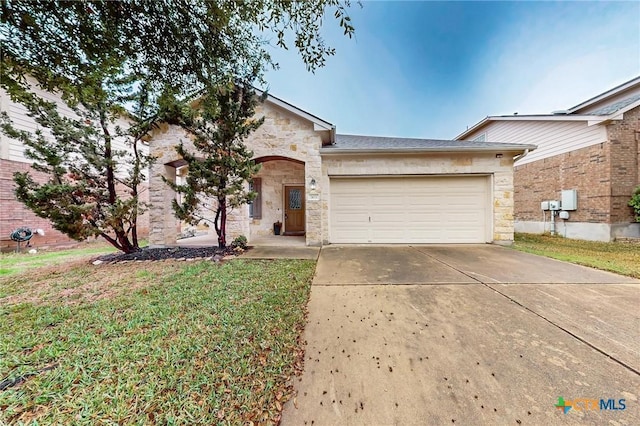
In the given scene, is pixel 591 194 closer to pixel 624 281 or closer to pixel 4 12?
pixel 624 281

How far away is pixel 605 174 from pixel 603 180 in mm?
201

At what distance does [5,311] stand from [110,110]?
14.0ft

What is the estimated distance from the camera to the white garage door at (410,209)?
713cm

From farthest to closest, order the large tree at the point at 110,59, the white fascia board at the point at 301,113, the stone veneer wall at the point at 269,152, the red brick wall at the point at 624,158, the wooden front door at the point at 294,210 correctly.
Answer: the wooden front door at the point at 294,210, the red brick wall at the point at 624,158, the stone veneer wall at the point at 269,152, the white fascia board at the point at 301,113, the large tree at the point at 110,59

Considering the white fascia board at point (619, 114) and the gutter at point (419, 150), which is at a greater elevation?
the white fascia board at point (619, 114)

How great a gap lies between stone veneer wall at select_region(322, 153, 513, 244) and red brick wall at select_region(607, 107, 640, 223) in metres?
3.78

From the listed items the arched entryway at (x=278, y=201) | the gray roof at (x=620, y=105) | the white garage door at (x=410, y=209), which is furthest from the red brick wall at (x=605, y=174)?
→ the arched entryway at (x=278, y=201)

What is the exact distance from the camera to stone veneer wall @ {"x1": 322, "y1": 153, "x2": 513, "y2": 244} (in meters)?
6.91

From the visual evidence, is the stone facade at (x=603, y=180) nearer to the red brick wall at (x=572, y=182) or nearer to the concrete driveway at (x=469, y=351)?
the red brick wall at (x=572, y=182)

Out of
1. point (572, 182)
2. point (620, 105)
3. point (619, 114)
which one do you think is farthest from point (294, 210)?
point (620, 105)

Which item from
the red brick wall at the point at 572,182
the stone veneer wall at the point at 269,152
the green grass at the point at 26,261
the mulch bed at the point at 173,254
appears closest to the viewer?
the green grass at the point at 26,261

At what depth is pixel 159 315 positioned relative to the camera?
2654 mm

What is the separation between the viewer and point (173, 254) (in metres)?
5.80

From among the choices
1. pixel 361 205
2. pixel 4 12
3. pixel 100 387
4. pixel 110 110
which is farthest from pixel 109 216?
pixel 361 205
